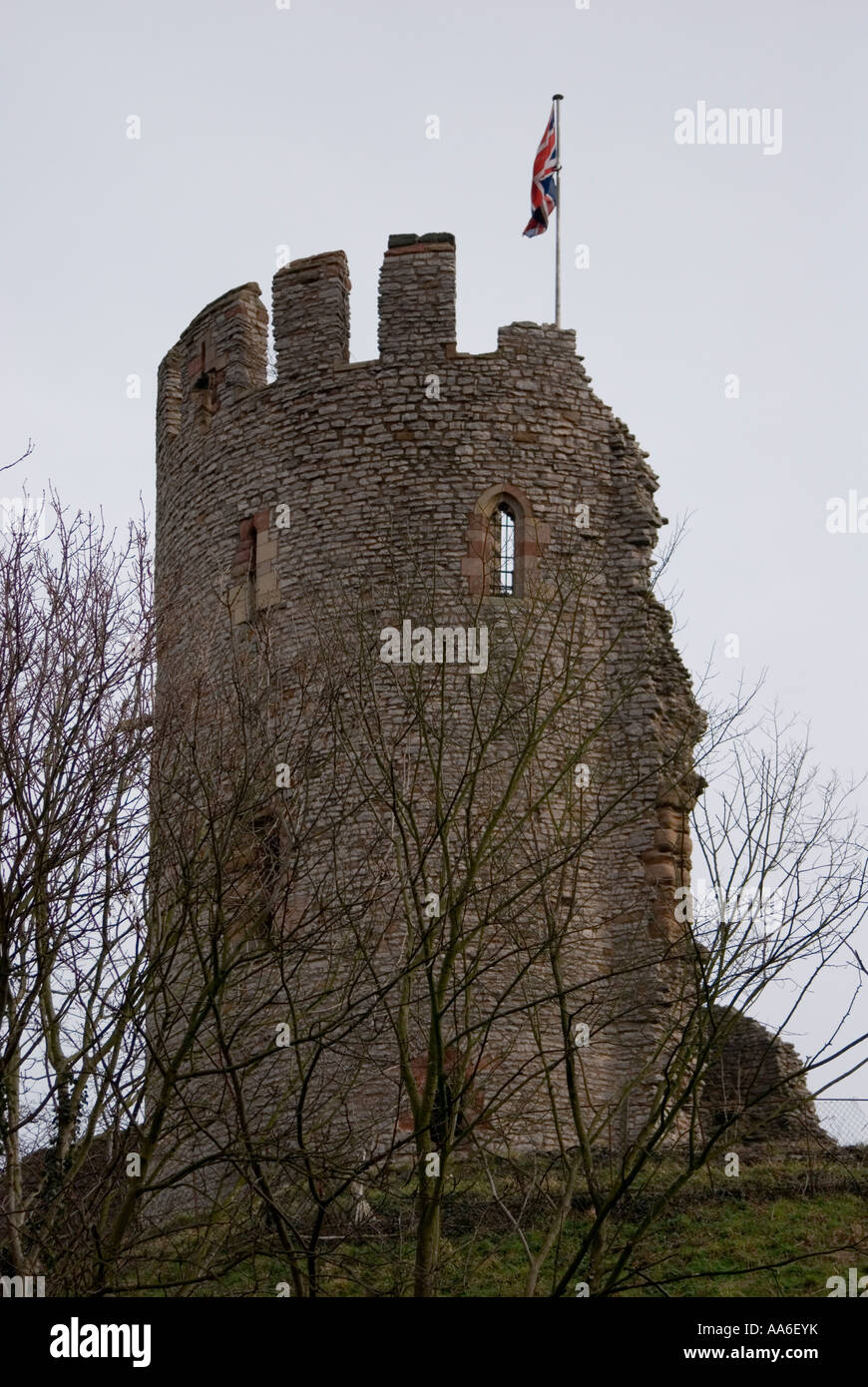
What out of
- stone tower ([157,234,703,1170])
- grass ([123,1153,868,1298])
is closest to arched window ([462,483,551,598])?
stone tower ([157,234,703,1170])

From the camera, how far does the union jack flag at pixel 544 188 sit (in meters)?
25.9

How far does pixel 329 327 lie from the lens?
23484 mm

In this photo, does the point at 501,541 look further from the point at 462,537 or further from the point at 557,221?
the point at 557,221

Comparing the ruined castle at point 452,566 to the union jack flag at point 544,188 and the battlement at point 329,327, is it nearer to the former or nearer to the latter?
the battlement at point 329,327

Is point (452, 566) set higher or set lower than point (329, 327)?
lower

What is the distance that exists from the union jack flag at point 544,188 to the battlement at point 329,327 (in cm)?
295

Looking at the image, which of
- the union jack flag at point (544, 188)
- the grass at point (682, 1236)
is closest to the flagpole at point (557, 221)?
the union jack flag at point (544, 188)

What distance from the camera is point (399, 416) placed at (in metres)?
22.8

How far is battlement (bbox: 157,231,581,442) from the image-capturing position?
2316 cm

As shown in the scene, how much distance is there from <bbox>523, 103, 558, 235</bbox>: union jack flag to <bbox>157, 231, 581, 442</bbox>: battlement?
2946 mm

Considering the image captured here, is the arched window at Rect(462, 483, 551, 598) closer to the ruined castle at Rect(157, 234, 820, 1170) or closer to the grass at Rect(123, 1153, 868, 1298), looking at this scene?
the ruined castle at Rect(157, 234, 820, 1170)

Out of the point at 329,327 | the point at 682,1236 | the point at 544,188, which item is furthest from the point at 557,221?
the point at 682,1236

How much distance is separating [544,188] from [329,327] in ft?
13.3

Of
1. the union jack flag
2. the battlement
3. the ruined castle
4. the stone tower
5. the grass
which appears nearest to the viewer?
the grass
